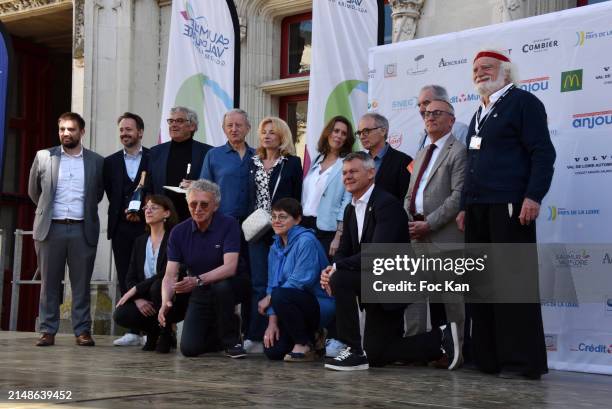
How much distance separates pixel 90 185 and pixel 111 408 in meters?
4.11

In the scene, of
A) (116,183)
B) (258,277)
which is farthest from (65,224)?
(258,277)

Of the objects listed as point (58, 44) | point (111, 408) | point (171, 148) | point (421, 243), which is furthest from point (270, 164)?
point (58, 44)

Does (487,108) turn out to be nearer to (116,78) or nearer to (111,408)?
(111,408)

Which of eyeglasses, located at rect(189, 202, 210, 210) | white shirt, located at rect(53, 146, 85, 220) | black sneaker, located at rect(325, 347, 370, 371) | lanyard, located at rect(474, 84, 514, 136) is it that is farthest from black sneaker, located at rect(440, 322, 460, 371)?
white shirt, located at rect(53, 146, 85, 220)

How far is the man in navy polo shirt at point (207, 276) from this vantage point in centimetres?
682

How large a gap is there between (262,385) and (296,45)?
672 centimetres

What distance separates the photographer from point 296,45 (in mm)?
11211

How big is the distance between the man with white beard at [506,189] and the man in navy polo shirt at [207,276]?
1.77m

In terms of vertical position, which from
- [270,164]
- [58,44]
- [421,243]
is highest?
[58,44]

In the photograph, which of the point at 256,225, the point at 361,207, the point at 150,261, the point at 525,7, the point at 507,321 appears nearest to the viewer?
the point at 507,321

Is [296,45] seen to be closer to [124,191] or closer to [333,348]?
[124,191]

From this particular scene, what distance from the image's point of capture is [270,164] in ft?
23.9

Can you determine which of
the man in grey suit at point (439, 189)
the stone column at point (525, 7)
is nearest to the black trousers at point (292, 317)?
the man in grey suit at point (439, 189)

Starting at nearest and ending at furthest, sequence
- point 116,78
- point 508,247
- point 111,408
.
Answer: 1. point 111,408
2. point 508,247
3. point 116,78
